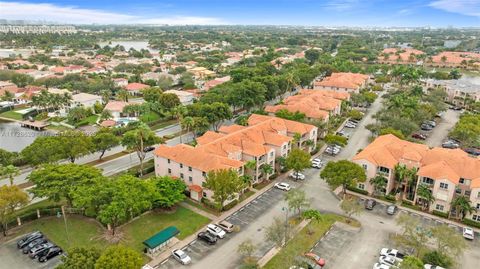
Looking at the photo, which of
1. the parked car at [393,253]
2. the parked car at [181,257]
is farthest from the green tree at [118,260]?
the parked car at [393,253]

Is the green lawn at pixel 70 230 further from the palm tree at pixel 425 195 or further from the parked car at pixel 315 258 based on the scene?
the palm tree at pixel 425 195

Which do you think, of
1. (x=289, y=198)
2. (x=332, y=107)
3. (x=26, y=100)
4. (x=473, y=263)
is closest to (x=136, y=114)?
(x=26, y=100)

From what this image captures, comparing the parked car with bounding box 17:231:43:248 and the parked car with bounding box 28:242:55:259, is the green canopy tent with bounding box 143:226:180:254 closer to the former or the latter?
the parked car with bounding box 28:242:55:259

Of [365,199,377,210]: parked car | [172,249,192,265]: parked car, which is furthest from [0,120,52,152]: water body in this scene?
[365,199,377,210]: parked car

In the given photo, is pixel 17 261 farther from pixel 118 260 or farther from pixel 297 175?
pixel 297 175

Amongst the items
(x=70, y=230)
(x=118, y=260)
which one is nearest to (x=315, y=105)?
(x=70, y=230)
